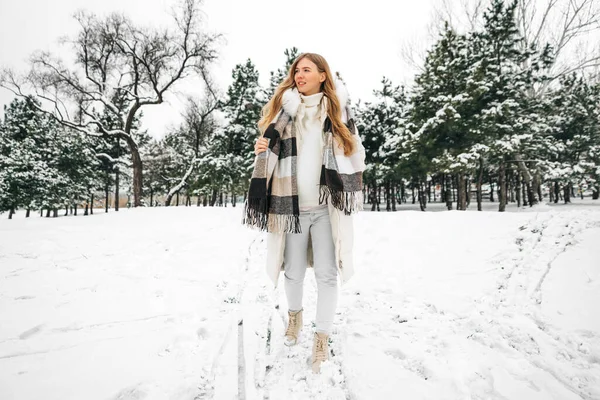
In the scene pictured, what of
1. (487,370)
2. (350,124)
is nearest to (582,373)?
Answer: (487,370)

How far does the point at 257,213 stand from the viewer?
6.86 ft

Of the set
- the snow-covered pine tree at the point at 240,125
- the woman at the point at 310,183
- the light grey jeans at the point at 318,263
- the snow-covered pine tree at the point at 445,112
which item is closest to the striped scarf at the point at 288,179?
the woman at the point at 310,183

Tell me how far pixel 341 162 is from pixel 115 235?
7.22 m

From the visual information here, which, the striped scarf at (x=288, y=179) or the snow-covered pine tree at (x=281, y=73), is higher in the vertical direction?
the snow-covered pine tree at (x=281, y=73)

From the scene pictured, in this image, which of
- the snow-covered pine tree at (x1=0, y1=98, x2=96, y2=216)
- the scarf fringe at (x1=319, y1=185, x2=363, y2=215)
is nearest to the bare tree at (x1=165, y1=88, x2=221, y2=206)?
the snow-covered pine tree at (x1=0, y1=98, x2=96, y2=216)

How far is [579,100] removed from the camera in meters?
17.5

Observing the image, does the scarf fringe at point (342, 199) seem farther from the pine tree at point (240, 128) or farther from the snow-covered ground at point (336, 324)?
the pine tree at point (240, 128)

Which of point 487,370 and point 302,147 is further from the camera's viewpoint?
point 302,147

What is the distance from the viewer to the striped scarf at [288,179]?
192 cm

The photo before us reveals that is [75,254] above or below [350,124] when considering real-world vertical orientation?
below

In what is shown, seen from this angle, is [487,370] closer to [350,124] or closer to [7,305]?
[350,124]

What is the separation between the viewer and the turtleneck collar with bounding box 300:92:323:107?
2014 millimetres

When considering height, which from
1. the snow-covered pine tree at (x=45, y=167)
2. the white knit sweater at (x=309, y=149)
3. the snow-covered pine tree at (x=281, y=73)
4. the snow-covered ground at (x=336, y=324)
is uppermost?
the snow-covered pine tree at (x=281, y=73)

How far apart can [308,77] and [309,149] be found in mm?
539
